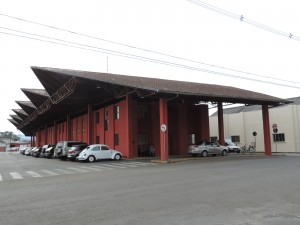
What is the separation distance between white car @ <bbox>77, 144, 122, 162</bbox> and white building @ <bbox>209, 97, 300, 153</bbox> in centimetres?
2243

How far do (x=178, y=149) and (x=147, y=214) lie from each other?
28.4m

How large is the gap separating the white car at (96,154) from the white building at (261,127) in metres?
22.4

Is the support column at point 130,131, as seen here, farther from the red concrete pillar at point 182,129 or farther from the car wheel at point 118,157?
the red concrete pillar at point 182,129

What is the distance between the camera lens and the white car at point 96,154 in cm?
2745

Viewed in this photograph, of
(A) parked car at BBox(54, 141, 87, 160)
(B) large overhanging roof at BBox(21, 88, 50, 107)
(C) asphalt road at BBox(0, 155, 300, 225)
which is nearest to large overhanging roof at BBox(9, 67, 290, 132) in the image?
(A) parked car at BBox(54, 141, 87, 160)

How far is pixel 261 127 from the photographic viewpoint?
4462 centimetres

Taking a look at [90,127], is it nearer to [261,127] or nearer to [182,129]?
[182,129]

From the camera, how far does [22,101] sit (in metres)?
67.1

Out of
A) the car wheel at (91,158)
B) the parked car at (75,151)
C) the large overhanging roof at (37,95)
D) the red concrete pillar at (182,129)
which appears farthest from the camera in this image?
the large overhanging roof at (37,95)

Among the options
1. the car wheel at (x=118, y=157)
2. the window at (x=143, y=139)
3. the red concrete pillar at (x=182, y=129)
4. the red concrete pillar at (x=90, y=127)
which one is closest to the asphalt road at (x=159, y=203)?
the car wheel at (x=118, y=157)

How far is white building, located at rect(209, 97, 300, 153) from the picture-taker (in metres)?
40.0

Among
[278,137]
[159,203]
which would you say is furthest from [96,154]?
[278,137]

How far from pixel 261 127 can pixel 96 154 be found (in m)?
25.5

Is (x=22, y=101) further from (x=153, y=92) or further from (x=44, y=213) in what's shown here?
(x=44, y=213)
